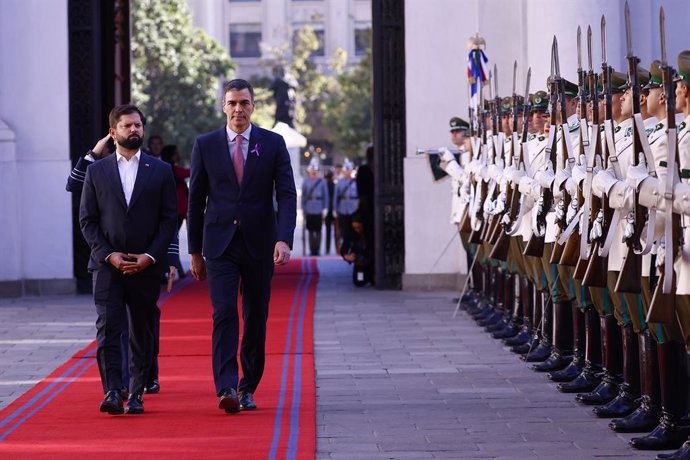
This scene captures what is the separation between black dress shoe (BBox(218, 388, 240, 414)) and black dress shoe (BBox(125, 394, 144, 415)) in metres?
0.54

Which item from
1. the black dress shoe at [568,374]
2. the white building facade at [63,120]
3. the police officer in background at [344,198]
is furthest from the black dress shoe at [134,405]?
the police officer in background at [344,198]

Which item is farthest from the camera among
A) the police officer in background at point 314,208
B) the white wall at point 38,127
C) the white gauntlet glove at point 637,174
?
the police officer in background at point 314,208

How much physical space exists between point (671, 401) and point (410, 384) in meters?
3.16

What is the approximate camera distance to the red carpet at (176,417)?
8.38 metres

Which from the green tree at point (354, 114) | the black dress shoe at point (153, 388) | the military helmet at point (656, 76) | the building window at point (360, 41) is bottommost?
the black dress shoe at point (153, 388)

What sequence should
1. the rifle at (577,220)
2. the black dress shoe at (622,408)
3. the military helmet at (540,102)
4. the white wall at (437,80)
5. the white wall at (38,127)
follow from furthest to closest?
the white wall at (38,127)
the white wall at (437,80)
the military helmet at (540,102)
the rifle at (577,220)
the black dress shoe at (622,408)

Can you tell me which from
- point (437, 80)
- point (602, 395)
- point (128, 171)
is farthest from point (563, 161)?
point (437, 80)

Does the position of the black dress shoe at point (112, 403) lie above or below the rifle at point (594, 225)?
below

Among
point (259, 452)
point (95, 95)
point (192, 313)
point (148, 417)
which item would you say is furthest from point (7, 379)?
point (95, 95)

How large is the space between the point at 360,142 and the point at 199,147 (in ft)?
209

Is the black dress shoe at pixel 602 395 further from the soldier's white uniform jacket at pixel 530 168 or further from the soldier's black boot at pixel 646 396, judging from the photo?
the soldier's white uniform jacket at pixel 530 168

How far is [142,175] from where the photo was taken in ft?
32.6

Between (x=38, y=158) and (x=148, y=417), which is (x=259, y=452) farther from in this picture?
(x=38, y=158)

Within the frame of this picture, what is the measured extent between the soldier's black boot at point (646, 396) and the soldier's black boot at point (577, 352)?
2.05m
